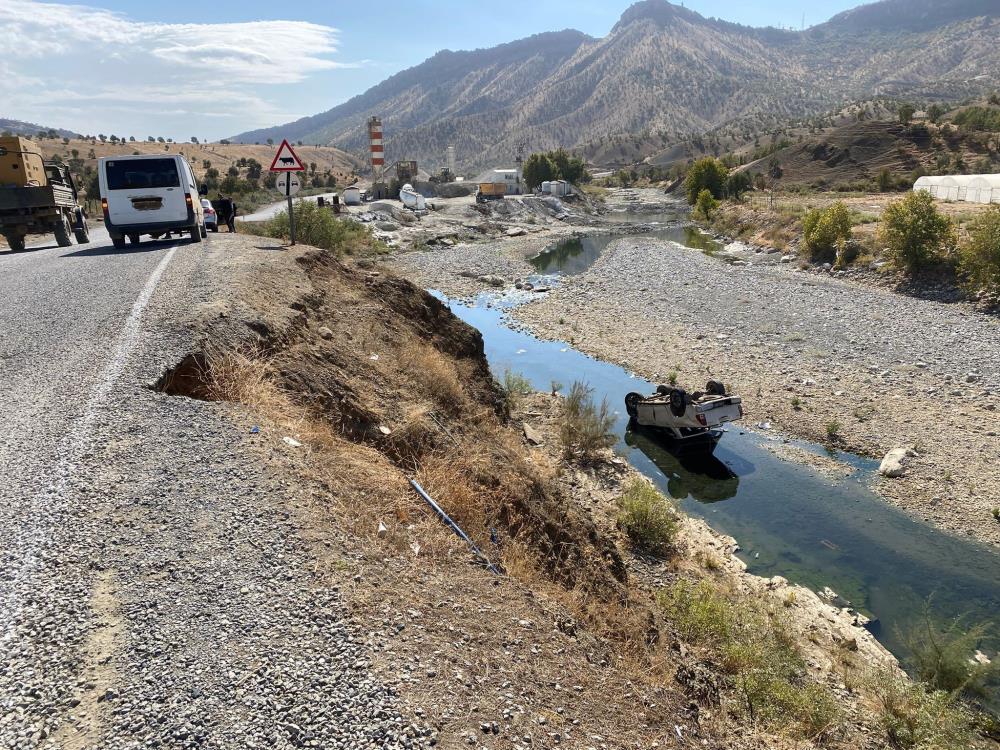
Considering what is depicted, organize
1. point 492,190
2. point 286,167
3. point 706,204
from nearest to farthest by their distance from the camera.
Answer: point 286,167, point 706,204, point 492,190

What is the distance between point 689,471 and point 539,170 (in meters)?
81.6

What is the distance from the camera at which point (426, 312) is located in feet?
49.1

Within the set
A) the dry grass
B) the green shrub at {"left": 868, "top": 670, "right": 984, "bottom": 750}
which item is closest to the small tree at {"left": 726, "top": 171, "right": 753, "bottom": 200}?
the dry grass

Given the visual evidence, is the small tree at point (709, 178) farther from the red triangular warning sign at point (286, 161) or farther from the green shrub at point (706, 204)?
the red triangular warning sign at point (286, 161)

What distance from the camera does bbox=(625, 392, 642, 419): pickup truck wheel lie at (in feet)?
57.2

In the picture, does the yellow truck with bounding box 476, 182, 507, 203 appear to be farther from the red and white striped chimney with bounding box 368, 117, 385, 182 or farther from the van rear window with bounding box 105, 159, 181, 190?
the van rear window with bounding box 105, 159, 181, 190

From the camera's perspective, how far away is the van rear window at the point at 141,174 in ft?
52.0

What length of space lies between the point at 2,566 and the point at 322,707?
241cm

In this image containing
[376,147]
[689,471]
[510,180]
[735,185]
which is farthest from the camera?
[510,180]

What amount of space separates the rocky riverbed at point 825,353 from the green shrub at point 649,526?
19.1 ft

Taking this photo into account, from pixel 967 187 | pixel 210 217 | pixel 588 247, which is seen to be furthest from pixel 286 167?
pixel 967 187

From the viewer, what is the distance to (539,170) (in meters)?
90.6

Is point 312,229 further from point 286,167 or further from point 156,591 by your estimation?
point 156,591

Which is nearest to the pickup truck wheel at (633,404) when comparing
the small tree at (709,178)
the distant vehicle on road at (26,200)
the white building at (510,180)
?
the distant vehicle on road at (26,200)
